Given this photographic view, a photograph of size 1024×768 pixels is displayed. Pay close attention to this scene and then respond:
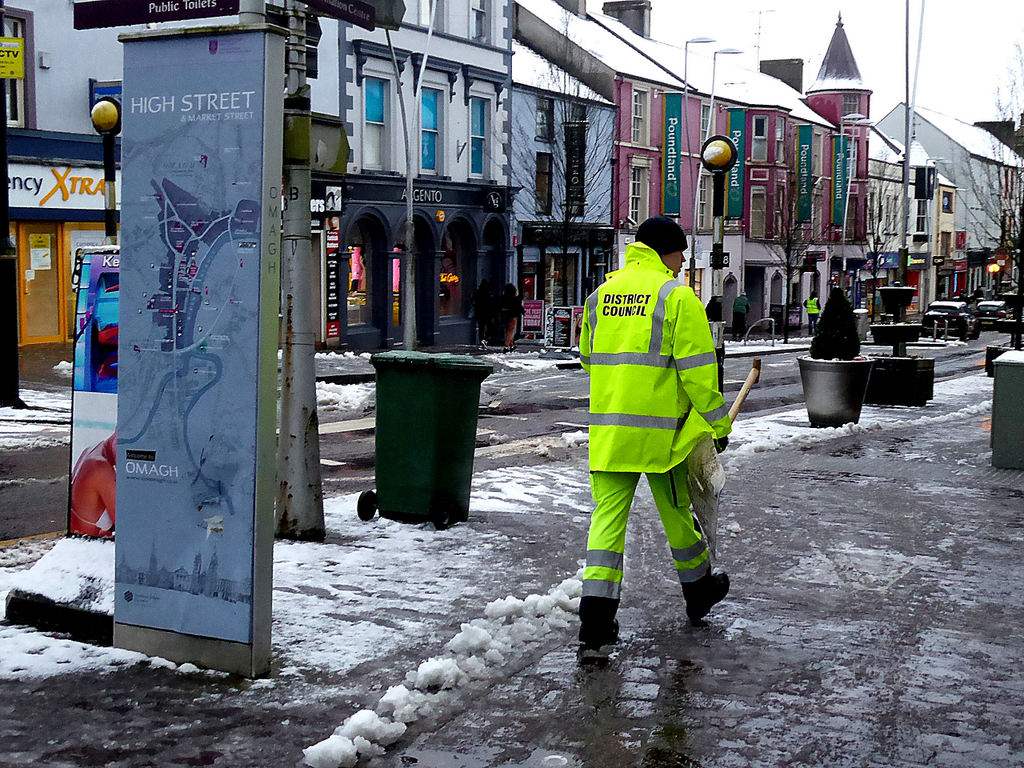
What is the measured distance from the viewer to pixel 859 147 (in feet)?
218

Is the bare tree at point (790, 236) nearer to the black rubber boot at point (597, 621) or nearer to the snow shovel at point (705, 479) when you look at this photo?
the snow shovel at point (705, 479)

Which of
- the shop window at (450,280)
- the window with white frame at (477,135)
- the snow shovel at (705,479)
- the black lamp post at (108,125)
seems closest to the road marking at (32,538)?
the snow shovel at (705,479)

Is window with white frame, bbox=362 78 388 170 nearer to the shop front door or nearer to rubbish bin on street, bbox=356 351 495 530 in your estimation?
the shop front door

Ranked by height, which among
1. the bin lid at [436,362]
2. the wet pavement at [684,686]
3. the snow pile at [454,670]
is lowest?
the wet pavement at [684,686]

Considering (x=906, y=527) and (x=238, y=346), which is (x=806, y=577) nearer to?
(x=906, y=527)

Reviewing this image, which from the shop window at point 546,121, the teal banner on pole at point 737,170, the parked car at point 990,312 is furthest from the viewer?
the teal banner on pole at point 737,170

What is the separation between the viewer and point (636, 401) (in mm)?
5551

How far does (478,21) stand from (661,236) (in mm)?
32219

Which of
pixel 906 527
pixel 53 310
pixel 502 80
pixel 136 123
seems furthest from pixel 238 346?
pixel 502 80

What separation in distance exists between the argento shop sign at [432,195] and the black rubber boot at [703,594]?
25.4 m

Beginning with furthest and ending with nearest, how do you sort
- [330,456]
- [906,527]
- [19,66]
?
[19,66]
[330,456]
[906,527]

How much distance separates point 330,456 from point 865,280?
5998 centimetres

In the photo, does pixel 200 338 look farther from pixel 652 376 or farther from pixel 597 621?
pixel 597 621

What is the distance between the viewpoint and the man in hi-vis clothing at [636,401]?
18.1 feet
